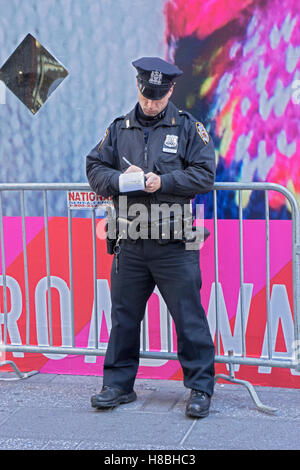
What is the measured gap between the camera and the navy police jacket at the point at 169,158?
4.34 metres

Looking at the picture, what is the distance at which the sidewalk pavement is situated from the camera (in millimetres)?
4109

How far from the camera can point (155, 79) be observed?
4277 mm

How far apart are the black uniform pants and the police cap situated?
0.86m

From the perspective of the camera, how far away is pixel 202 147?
4.39 m

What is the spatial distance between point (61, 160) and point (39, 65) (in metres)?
0.70

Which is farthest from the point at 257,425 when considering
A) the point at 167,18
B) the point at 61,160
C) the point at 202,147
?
the point at 167,18

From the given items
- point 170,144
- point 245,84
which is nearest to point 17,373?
point 170,144

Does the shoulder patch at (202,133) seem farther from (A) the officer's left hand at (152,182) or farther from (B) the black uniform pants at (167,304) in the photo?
(B) the black uniform pants at (167,304)

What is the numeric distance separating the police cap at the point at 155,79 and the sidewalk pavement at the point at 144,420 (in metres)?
1.90

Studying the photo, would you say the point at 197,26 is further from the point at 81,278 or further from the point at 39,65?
the point at 81,278

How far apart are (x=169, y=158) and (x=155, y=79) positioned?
0.46 m

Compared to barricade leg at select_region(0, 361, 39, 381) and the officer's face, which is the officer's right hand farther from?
barricade leg at select_region(0, 361, 39, 381)

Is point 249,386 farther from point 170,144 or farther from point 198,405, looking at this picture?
point 170,144
